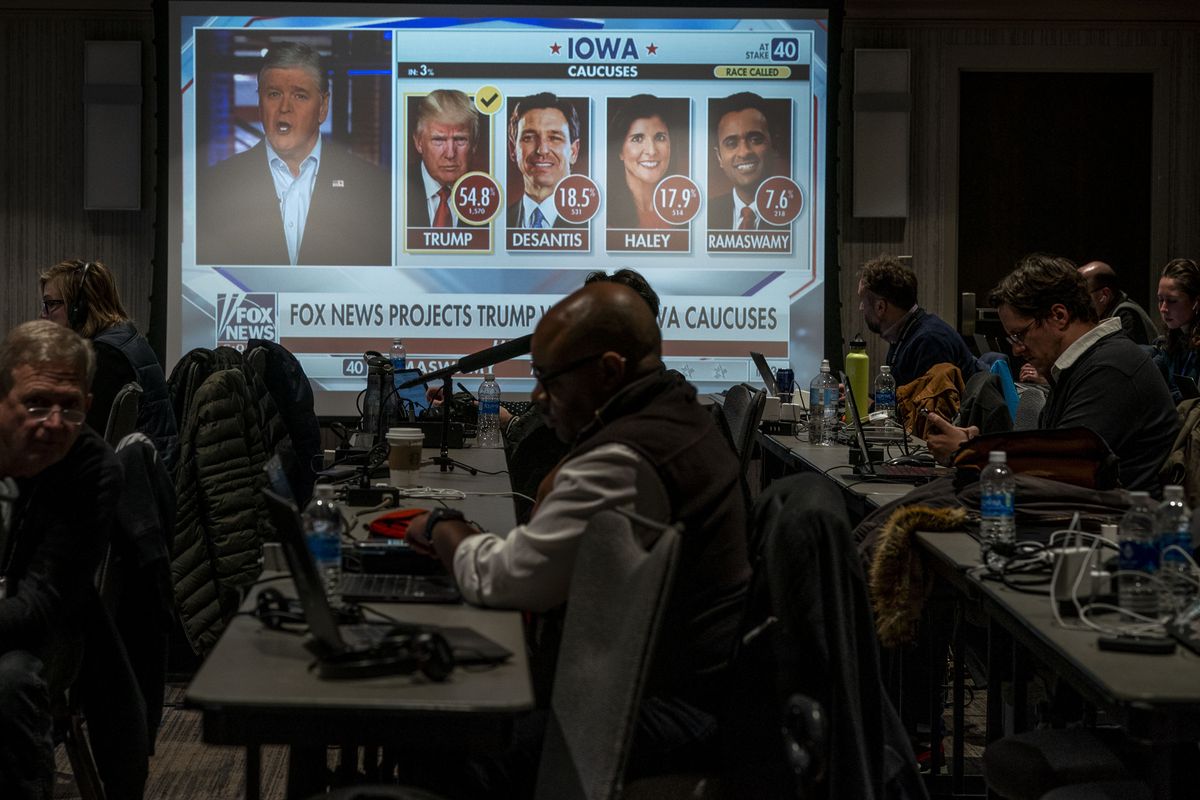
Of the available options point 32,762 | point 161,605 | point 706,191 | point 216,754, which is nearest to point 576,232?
point 706,191

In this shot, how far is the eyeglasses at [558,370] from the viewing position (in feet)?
6.95

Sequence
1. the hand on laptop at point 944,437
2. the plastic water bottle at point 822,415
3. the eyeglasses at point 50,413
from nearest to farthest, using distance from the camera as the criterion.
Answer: the eyeglasses at point 50,413
the hand on laptop at point 944,437
the plastic water bottle at point 822,415

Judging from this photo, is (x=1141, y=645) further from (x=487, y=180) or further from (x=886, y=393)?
(x=487, y=180)

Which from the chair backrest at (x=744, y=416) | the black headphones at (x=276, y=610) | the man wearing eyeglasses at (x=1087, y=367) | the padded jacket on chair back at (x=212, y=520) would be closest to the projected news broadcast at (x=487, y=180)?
the chair backrest at (x=744, y=416)

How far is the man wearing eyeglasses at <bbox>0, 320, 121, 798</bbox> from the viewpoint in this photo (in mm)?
2217

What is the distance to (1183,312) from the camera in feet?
16.8

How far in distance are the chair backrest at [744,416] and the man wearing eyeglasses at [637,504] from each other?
1.87m

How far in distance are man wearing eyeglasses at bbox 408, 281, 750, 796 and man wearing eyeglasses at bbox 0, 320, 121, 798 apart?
724 millimetres

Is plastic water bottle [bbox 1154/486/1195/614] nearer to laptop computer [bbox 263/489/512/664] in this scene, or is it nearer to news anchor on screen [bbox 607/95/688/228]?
laptop computer [bbox 263/489/512/664]

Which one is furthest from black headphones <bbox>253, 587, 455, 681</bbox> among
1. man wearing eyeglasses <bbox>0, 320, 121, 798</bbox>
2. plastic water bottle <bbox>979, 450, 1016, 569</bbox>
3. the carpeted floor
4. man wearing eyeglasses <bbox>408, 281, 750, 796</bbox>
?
the carpeted floor

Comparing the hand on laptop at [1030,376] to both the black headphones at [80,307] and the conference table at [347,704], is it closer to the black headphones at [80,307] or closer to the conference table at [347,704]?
the black headphones at [80,307]

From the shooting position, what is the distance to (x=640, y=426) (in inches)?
78.8

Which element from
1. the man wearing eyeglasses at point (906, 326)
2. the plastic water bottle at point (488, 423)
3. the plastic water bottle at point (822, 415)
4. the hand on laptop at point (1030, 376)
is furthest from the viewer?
the hand on laptop at point (1030, 376)

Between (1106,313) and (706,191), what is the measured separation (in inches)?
84.9
